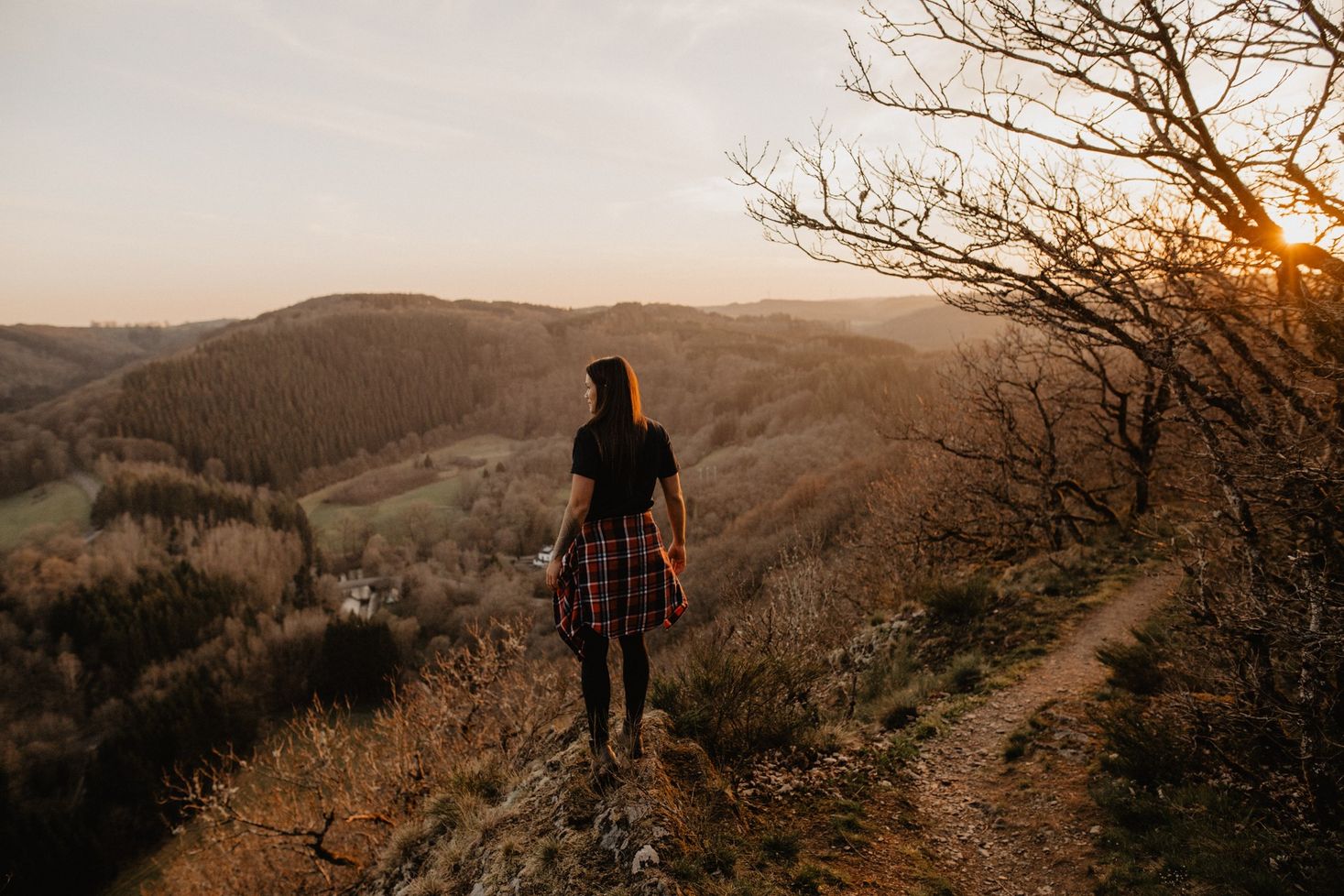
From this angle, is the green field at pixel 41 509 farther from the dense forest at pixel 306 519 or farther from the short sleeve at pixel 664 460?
the short sleeve at pixel 664 460

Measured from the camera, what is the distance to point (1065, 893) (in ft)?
12.8

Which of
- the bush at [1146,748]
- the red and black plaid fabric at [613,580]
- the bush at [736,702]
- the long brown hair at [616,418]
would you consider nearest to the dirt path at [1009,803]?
the bush at [1146,748]

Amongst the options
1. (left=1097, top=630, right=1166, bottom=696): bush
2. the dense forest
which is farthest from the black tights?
the dense forest

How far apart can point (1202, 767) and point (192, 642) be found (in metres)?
66.0

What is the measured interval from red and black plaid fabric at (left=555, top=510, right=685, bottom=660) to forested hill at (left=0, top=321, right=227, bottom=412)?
162 m

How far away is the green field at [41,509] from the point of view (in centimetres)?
7175

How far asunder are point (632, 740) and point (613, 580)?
45.1 inches

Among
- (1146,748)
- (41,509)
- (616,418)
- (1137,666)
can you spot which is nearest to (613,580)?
(616,418)

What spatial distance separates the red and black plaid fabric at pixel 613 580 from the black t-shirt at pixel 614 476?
69mm

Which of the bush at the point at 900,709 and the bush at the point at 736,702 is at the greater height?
the bush at the point at 736,702

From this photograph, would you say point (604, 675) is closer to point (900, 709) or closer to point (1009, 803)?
point (1009, 803)

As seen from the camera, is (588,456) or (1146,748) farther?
(1146,748)

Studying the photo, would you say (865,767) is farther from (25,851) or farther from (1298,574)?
(25,851)

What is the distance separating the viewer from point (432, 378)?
427 feet
